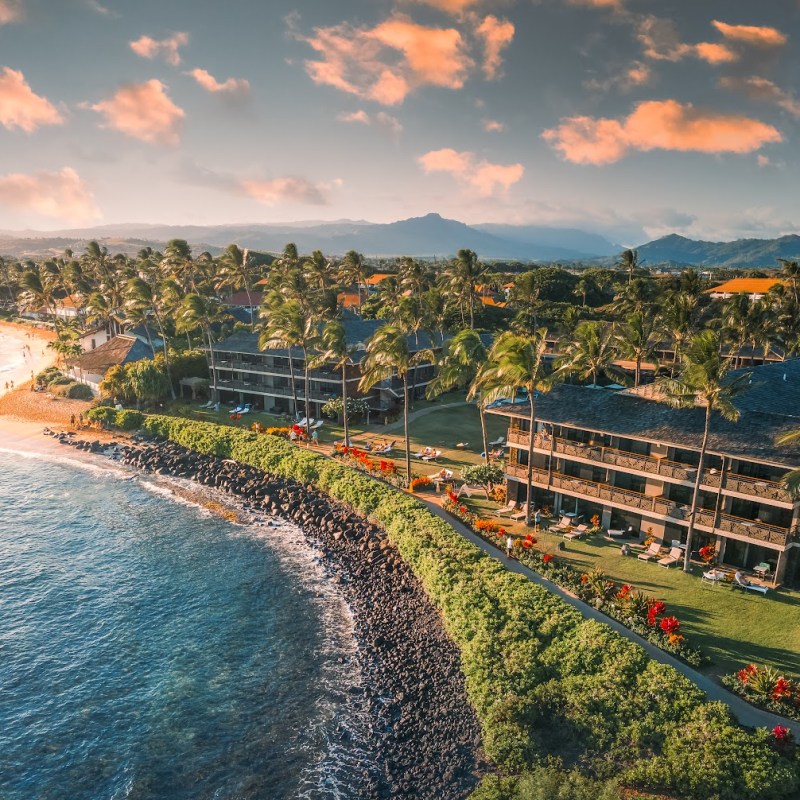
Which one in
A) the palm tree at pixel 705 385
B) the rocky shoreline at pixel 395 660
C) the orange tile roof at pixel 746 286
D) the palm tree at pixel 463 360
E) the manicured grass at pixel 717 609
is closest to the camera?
the rocky shoreline at pixel 395 660

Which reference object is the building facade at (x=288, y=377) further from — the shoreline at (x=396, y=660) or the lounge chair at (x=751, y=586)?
the lounge chair at (x=751, y=586)

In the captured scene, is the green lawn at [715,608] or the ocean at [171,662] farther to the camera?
the green lawn at [715,608]

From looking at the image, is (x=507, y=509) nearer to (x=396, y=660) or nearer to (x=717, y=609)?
(x=717, y=609)

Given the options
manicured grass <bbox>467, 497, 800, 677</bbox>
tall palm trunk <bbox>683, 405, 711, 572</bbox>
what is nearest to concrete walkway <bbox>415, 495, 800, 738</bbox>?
manicured grass <bbox>467, 497, 800, 677</bbox>

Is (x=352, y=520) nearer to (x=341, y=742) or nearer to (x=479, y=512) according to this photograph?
(x=479, y=512)

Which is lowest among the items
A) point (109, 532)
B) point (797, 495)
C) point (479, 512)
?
point (109, 532)

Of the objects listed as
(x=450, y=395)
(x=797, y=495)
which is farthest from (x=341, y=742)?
(x=450, y=395)

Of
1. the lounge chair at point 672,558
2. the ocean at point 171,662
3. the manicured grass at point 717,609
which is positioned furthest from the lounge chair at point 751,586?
the ocean at point 171,662
